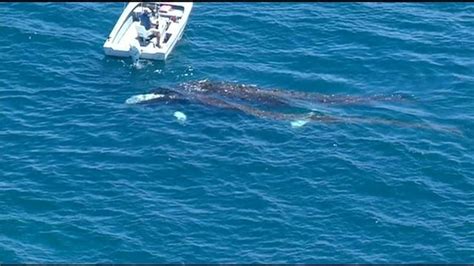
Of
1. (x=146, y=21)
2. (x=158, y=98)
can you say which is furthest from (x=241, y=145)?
(x=146, y=21)

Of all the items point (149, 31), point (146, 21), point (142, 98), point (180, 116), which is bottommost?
point (180, 116)

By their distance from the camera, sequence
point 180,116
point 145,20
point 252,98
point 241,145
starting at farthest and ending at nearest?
point 145,20 < point 252,98 < point 180,116 < point 241,145

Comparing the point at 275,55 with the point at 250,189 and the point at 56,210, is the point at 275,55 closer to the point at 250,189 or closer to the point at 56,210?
the point at 250,189

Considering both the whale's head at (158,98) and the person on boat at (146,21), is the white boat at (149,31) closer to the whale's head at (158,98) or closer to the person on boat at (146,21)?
the person on boat at (146,21)

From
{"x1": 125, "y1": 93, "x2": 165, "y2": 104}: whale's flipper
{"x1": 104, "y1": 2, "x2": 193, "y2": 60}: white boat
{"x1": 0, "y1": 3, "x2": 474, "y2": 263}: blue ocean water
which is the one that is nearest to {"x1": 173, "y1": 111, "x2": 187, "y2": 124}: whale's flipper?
{"x1": 0, "y1": 3, "x2": 474, "y2": 263}: blue ocean water

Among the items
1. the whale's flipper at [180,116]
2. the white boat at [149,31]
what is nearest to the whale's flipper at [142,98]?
the whale's flipper at [180,116]

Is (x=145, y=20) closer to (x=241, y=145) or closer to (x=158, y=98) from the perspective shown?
(x=158, y=98)

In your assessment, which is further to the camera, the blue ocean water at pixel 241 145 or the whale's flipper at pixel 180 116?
the whale's flipper at pixel 180 116

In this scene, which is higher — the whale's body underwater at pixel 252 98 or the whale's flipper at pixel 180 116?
the whale's body underwater at pixel 252 98
